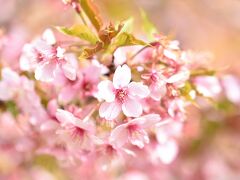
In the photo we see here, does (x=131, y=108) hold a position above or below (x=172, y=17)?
above

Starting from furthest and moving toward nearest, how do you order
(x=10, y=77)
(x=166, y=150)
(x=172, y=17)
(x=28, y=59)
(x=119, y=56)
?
1. (x=172, y=17)
2. (x=166, y=150)
3. (x=10, y=77)
4. (x=28, y=59)
5. (x=119, y=56)

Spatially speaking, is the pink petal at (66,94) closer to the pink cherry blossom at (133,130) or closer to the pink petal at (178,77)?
the pink cherry blossom at (133,130)

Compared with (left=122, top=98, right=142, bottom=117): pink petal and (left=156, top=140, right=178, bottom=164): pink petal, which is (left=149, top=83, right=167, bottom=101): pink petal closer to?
(left=122, top=98, right=142, bottom=117): pink petal

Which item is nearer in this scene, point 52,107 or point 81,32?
point 81,32

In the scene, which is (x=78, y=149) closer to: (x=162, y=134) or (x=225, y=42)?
(x=162, y=134)

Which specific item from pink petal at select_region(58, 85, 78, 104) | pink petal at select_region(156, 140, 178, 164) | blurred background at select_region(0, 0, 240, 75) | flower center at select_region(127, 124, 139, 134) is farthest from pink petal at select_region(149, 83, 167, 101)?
blurred background at select_region(0, 0, 240, 75)

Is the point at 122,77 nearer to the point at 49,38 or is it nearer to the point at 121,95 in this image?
the point at 121,95

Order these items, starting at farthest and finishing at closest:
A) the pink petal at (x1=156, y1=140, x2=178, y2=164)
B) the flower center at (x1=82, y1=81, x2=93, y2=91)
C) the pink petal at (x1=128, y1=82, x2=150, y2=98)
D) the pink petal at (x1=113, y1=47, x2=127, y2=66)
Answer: the pink petal at (x1=156, y1=140, x2=178, y2=164)
the flower center at (x1=82, y1=81, x2=93, y2=91)
the pink petal at (x1=113, y1=47, x2=127, y2=66)
the pink petal at (x1=128, y1=82, x2=150, y2=98)

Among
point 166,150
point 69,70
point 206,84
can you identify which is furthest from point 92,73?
point 166,150
